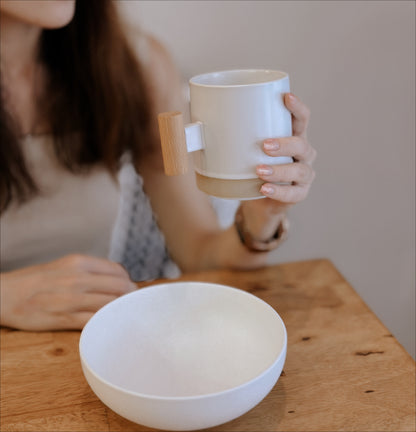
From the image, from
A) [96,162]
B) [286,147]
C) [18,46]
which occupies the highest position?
[18,46]

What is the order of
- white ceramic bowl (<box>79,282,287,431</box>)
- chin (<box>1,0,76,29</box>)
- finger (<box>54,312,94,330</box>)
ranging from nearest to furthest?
white ceramic bowl (<box>79,282,287,431</box>) < finger (<box>54,312,94,330</box>) < chin (<box>1,0,76,29</box>)

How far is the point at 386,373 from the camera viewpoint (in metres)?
0.72

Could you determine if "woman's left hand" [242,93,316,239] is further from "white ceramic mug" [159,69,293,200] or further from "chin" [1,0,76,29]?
"chin" [1,0,76,29]

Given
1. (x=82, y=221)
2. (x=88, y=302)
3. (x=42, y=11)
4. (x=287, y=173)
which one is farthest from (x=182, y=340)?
(x=42, y=11)

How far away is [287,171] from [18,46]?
2.20 feet

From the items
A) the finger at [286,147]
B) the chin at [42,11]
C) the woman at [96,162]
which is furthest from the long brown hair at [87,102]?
the finger at [286,147]

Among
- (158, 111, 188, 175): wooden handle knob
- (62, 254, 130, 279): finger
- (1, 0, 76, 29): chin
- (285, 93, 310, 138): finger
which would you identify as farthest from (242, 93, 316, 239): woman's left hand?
(1, 0, 76, 29): chin

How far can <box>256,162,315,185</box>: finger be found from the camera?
698mm

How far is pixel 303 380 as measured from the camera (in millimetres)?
707

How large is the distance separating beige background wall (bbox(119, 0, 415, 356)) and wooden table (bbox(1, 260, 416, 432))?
0.39 meters

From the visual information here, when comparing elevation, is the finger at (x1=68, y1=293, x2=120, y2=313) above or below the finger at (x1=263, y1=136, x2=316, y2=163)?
below

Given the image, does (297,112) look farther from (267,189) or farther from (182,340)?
(182,340)

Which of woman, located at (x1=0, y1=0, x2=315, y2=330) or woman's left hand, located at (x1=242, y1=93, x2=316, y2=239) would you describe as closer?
woman's left hand, located at (x1=242, y1=93, x2=316, y2=239)

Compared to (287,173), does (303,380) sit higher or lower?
lower
